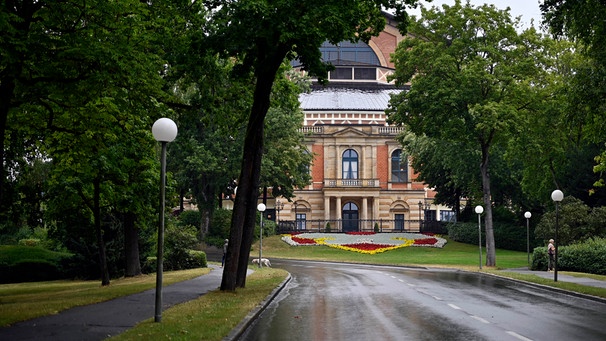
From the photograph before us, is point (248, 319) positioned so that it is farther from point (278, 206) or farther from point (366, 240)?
point (278, 206)

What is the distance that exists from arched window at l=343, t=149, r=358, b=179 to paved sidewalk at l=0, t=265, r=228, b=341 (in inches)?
2386

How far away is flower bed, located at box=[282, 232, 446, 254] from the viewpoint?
59.6 m

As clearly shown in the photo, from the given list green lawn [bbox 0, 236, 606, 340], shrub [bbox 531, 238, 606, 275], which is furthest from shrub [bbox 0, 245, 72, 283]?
shrub [bbox 531, 238, 606, 275]

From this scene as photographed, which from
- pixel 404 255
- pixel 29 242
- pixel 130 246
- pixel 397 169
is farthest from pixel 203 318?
pixel 397 169

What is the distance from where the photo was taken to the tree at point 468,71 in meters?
37.8

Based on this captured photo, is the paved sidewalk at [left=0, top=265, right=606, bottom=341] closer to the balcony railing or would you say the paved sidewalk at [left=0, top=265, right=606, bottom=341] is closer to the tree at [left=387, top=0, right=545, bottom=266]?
the tree at [left=387, top=0, right=545, bottom=266]

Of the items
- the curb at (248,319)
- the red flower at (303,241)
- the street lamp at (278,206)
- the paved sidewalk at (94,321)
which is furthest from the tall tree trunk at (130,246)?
the street lamp at (278,206)

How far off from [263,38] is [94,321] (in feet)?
29.3

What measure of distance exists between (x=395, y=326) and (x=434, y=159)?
4700 cm

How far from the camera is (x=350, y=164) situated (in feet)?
260

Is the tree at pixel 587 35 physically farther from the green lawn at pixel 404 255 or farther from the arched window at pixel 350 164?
the arched window at pixel 350 164

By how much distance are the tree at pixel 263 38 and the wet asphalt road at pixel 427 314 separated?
97.2 inches

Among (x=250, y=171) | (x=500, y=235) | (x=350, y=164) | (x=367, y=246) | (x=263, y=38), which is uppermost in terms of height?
(x=350, y=164)

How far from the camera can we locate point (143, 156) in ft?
78.8
